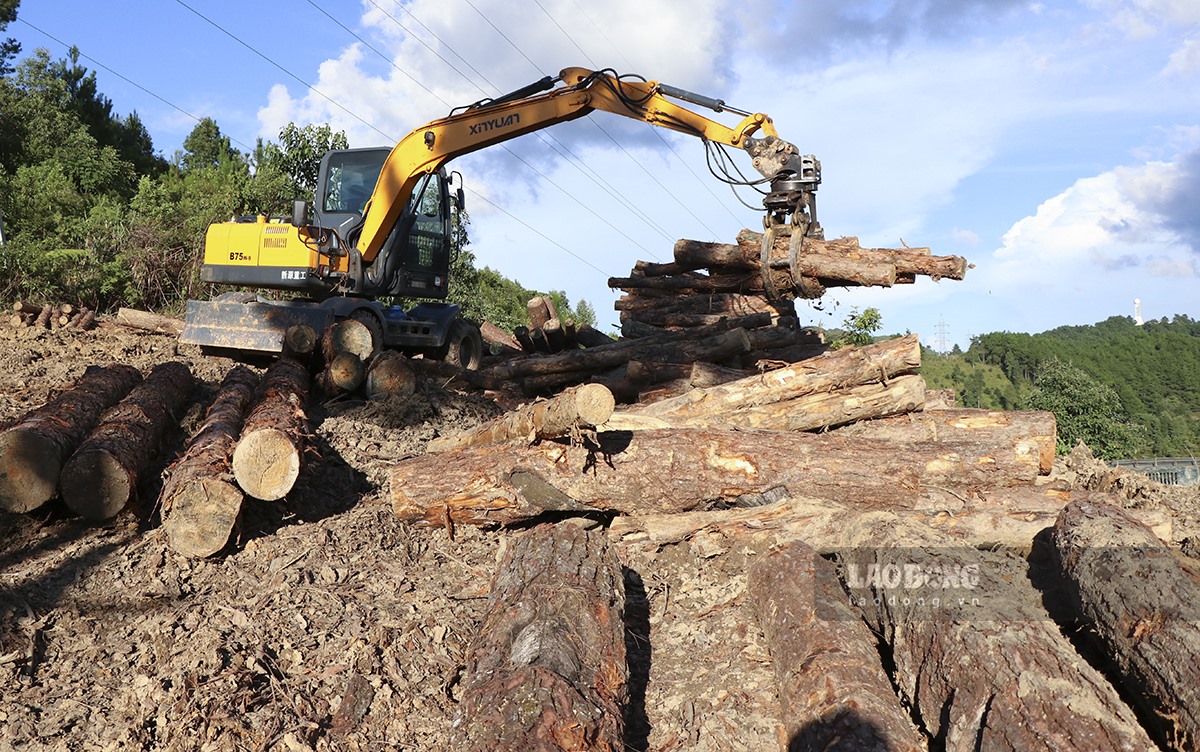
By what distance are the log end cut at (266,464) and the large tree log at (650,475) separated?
2.78 ft

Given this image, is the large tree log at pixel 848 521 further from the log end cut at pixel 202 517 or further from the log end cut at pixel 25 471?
the log end cut at pixel 25 471

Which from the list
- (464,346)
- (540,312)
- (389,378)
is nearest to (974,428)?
(389,378)

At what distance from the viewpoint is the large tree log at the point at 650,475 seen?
6.85 m

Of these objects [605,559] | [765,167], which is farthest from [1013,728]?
[765,167]

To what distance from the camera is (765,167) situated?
8734 mm

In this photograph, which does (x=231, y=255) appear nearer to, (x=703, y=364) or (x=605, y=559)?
(x=703, y=364)

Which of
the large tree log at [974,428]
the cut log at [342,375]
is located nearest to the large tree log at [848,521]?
the large tree log at [974,428]

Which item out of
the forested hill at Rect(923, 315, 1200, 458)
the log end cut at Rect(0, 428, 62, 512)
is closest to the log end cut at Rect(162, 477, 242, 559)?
the log end cut at Rect(0, 428, 62, 512)

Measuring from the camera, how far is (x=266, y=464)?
6559mm

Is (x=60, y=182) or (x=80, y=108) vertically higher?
(x=80, y=108)

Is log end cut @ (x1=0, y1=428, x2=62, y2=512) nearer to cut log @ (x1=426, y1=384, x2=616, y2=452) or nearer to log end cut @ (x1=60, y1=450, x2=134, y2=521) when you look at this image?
log end cut @ (x1=60, y1=450, x2=134, y2=521)

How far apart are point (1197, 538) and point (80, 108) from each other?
1283 inches

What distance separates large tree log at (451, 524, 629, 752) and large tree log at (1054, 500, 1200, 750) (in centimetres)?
269

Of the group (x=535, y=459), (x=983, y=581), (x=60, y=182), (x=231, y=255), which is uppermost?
(x=60, y=182)
